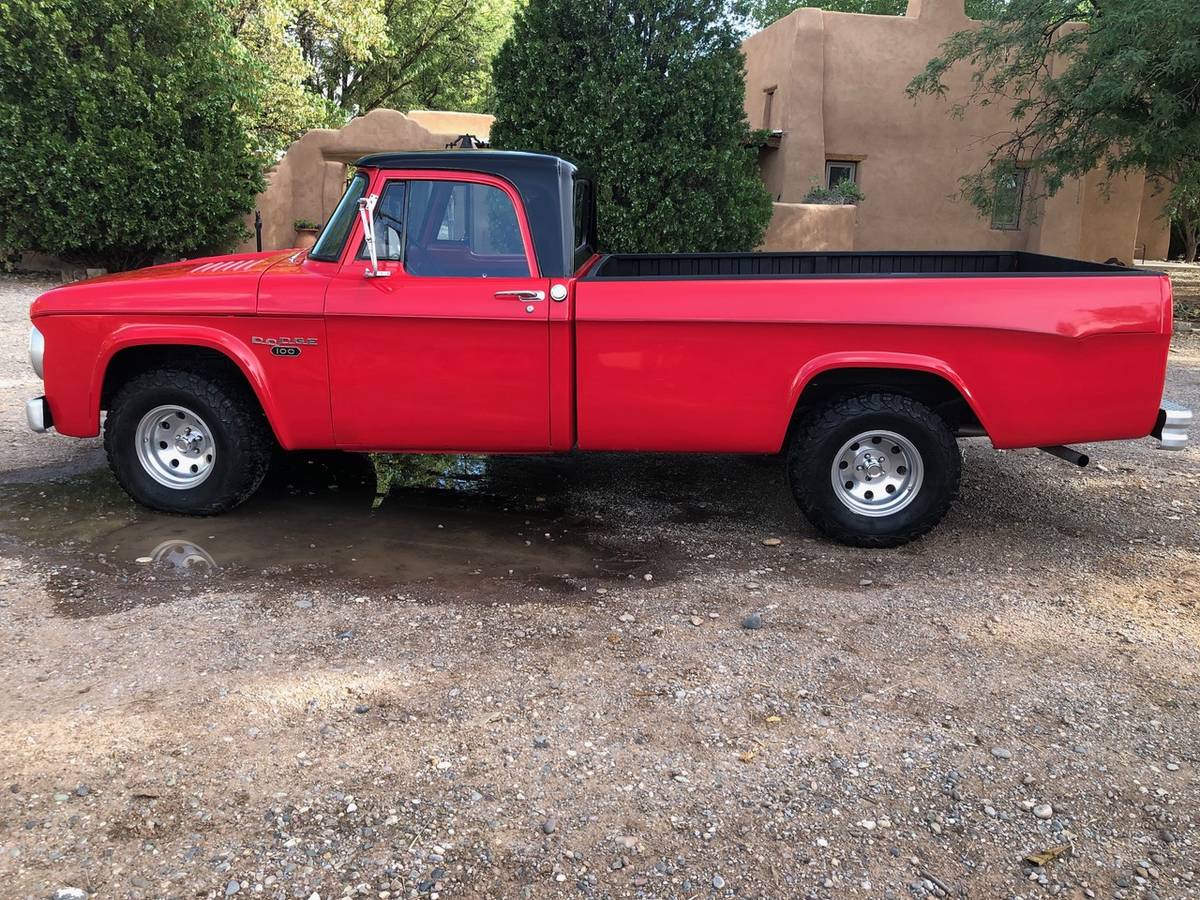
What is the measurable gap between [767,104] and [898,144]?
2.43 meters

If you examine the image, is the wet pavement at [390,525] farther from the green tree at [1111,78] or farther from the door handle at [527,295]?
the green tree at [1111,78]

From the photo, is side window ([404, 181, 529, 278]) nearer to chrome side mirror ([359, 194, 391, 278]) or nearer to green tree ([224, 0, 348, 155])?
chrome side mirror ([359, 194, 391, 278])

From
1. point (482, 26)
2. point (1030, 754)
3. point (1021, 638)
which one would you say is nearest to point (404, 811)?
point (1030, 754)

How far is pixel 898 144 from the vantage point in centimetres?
1692

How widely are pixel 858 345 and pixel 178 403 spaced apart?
346 centimetres

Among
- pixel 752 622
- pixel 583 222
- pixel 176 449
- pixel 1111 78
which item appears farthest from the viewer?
pixel 1111 78

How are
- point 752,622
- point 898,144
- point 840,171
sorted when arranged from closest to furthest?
1. point 752,622
2. point 898,144
3. point 840,171

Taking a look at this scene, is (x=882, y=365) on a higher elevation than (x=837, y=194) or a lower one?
lower

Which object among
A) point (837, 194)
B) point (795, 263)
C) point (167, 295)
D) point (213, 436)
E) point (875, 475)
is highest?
point (837, 194)

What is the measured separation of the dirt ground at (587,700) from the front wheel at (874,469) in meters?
0.20

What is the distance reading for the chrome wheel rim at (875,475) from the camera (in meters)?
4.83

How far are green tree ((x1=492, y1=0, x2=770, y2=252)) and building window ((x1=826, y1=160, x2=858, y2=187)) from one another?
700cm

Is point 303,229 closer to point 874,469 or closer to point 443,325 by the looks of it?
point 443,325

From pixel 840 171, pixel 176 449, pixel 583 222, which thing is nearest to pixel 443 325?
pixel 583 222
